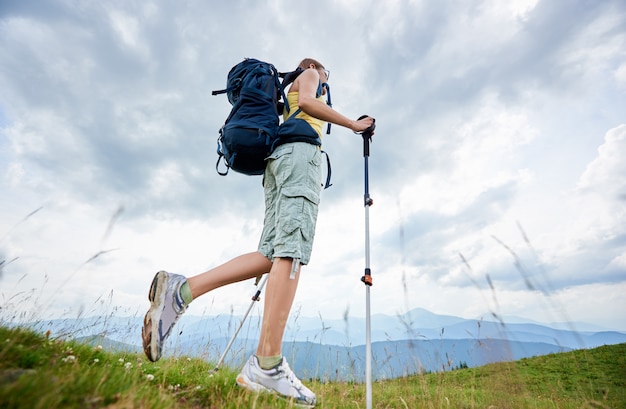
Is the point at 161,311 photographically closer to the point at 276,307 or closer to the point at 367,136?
the point at 276,307

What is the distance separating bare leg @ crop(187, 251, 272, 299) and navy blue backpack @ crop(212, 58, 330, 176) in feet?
2.54

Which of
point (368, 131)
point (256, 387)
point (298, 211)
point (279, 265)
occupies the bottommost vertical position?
point (256, 387)

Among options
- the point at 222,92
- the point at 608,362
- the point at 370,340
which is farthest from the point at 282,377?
the point at 608,362

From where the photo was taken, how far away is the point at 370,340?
2.83m

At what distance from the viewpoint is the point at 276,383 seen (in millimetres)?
2490

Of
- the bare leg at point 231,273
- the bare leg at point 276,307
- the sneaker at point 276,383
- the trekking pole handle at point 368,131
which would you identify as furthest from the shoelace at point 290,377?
the trekking pole handle at point 368,131

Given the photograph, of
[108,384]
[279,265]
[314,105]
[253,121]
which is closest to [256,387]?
[279,265]

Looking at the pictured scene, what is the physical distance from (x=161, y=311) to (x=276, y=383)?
0.99 meters

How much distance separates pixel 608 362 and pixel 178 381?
8820 mm

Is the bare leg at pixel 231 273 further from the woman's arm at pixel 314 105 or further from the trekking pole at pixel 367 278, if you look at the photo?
the woman's arm at pixel 314 105

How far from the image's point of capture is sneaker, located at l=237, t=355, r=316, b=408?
8.09 ft

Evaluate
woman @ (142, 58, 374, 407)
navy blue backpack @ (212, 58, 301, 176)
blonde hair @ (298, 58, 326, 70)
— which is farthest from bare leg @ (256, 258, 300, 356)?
blonde hair @ (298, 58, 326, 70)

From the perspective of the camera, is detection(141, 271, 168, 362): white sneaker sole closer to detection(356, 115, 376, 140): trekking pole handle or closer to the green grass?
→ the green grass

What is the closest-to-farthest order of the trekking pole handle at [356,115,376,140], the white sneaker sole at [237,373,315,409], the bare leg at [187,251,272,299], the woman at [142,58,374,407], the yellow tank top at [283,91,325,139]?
the white sneaker sole at [237,373,315,409] < the woman at [142,58,374,407] < the bare leg at [187,251,272,299] < the yellow tank top at [283,91,325,139] < the trekking pole handle at [356,115,376,140]
